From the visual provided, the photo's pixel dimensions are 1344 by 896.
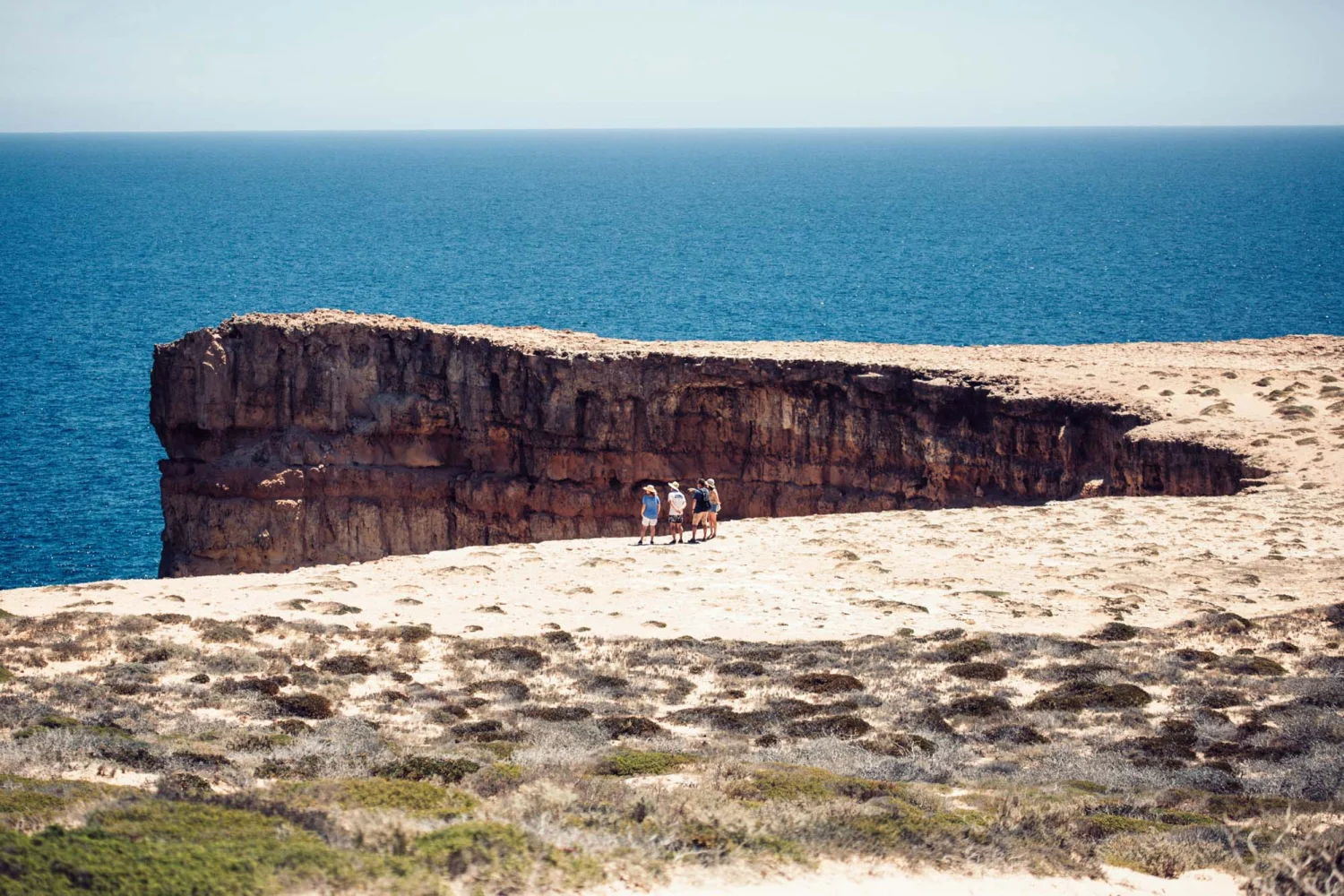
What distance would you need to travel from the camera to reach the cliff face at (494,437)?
140 ft

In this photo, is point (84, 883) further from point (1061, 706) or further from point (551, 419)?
point (551, 419)

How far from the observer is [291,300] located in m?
105

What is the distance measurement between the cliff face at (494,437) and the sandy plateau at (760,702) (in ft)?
23.6

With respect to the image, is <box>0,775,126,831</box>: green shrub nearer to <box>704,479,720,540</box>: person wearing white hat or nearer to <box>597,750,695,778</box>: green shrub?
<box>597,750,695,778</box>: green shrub

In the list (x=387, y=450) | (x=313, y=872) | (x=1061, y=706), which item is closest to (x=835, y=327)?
(x=387, y=450)

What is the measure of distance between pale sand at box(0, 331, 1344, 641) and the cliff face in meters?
6.44

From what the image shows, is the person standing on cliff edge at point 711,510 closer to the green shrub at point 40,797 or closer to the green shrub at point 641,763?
the green shrub at point 641,763

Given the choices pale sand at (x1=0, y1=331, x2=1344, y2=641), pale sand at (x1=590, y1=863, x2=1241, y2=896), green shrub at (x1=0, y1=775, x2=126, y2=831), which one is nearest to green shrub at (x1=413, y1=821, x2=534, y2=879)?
pale sand at (x1=590, y1=863, x2=1241, y2=896)

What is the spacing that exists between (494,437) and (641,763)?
31.8m

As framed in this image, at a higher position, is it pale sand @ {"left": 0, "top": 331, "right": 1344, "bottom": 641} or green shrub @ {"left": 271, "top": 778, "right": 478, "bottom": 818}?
green shrub @ {"left": 271, "top": 778, "right": 478, "bottom": 818}

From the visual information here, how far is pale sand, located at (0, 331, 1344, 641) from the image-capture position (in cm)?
2506

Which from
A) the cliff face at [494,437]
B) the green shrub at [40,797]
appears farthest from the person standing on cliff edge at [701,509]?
the green shrub at [40,797]

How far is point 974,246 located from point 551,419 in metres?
99.8

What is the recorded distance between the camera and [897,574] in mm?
28906
